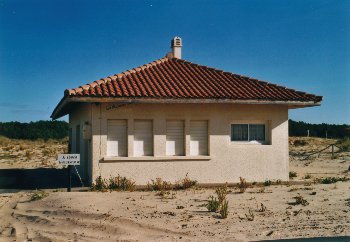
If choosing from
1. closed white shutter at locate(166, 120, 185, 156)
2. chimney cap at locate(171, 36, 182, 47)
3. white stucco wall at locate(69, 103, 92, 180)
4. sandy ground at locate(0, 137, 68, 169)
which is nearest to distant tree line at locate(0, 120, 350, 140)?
sandy ground at locate(0, 137, 68, 169)

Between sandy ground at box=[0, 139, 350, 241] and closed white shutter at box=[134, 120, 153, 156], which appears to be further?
closed white shutter at box=[134, 120, 153, 156]

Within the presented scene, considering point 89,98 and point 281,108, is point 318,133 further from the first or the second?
point 89,98

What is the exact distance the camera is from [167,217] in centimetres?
958

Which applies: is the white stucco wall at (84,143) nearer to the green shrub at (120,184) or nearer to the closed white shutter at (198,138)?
the green shrub at (120,184)

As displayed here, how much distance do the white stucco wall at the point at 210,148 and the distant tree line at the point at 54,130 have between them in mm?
47379

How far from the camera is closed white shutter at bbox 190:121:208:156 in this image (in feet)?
48.2

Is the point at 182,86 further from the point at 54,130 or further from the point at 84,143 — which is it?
the point at 54,130

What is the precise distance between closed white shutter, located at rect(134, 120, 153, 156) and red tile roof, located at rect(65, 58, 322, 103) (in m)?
1.13

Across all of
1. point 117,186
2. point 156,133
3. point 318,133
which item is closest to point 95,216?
point 117,186

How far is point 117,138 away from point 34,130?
64402mm

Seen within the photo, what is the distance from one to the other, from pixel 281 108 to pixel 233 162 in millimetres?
2730

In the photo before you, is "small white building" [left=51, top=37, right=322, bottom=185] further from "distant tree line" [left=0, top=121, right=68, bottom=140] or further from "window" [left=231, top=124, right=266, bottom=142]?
"distant tree line" [left=0, top=121, right=68, bottom=140]

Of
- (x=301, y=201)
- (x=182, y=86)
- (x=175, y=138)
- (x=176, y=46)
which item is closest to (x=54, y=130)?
(x=176, y=46)

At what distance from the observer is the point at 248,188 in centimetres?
1433
